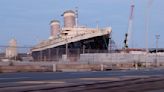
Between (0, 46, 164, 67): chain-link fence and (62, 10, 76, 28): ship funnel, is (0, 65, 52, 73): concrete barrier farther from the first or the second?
(62, 10, 76, 28): ship funnel

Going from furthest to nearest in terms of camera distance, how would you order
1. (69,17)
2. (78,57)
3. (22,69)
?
(69,17)
(78,57)
(22,69)

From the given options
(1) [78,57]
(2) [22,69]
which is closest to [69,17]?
(1) [78,57]

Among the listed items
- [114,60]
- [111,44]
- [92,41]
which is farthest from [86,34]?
[114,60]

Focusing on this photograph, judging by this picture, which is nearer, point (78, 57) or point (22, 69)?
point (22, 69)

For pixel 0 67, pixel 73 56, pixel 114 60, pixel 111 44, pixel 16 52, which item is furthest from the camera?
pixel 111 44

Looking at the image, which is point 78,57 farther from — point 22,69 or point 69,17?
point 69,17

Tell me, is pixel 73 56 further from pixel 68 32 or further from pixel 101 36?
pixel 68 32

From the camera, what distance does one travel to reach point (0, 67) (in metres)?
33.2

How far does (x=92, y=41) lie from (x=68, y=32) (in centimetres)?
1306

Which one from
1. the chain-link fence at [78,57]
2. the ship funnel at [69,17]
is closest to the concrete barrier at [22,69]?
the chain-link fence at [78,57]

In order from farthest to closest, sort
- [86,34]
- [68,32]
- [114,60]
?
[68,32], [86,34], [114,60]

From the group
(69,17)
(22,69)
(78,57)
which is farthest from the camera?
(69,17)

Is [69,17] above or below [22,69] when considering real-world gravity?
above

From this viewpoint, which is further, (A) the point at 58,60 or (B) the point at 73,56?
(B) the point at 73,56
